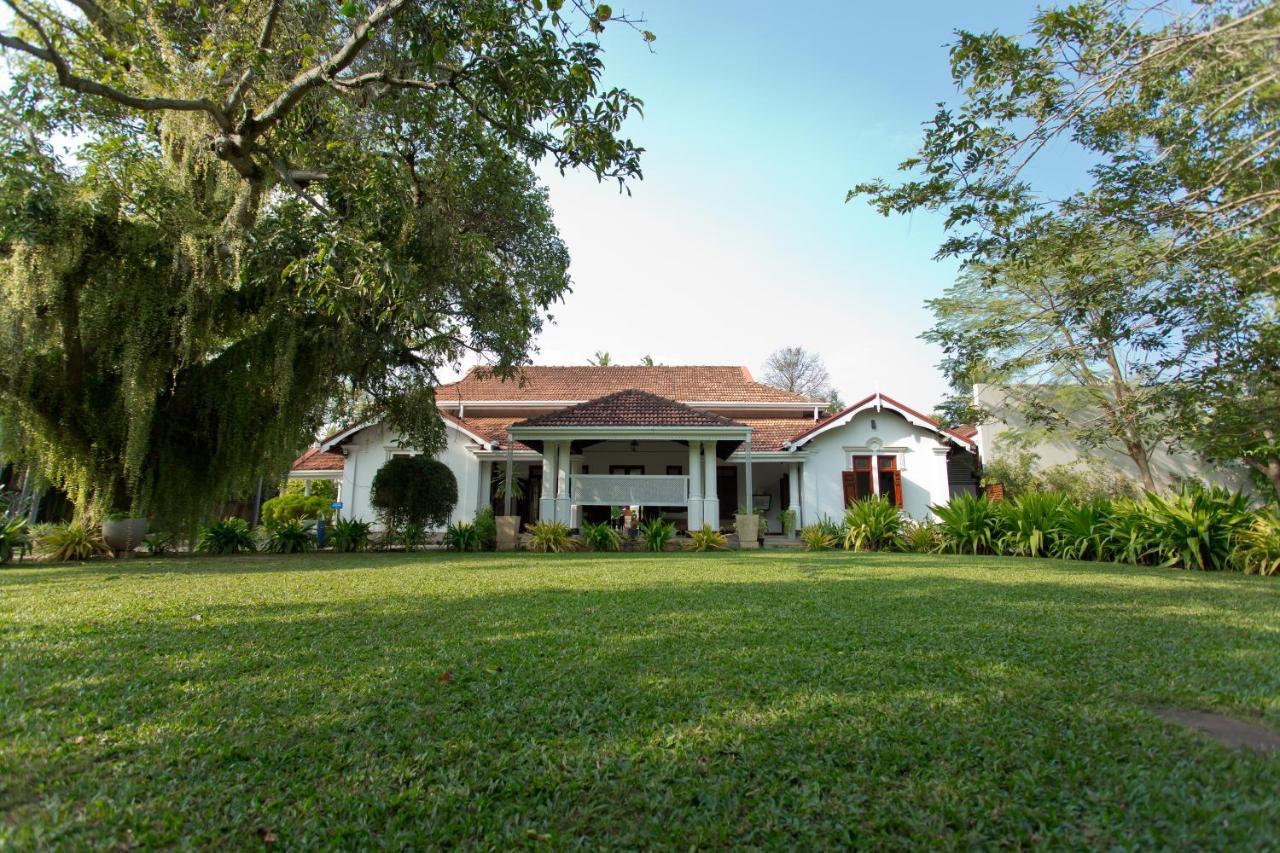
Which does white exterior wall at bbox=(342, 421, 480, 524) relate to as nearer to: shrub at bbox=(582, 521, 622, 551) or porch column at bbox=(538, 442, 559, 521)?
porch column at bbox=(538, 442, 559, 521)

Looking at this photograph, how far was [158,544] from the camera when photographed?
12.6 meters

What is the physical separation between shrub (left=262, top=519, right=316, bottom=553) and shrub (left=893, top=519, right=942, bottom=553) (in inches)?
534

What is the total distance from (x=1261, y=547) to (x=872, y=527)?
6.50 m

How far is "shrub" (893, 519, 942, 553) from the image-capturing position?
14.1 m

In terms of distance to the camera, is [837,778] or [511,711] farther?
[511,711]

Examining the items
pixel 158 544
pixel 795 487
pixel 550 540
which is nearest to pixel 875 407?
pixel 795 487

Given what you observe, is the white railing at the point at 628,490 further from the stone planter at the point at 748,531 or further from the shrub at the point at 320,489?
the shrub at the point at 320,489

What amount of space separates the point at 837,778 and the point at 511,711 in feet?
4.89

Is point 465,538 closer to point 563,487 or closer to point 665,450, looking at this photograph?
point 563,487

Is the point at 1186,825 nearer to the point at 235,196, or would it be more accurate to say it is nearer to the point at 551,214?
the point at 235,196

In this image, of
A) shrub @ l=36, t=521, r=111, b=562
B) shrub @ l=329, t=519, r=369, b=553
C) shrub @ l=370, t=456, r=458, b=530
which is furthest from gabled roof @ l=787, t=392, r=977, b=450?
shrub @ l=36, t=521, r=111, b=562

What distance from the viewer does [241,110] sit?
9328mm

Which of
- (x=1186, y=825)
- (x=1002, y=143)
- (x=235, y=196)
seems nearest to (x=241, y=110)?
(x=235, y=196)

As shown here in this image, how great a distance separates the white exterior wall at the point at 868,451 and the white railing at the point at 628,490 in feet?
17.2
